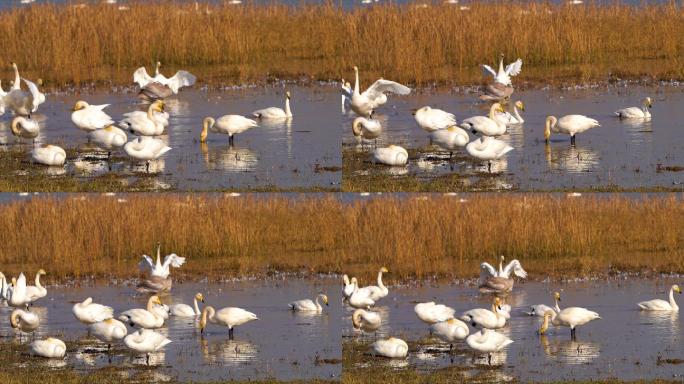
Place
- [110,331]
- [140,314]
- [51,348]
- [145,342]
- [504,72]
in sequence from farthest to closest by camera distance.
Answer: [504,72], [140,314], [110,331], [145,342], [51,348]

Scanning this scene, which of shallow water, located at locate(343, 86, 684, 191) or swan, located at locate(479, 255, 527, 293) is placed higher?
shallow water, located at locate(343, 86, 684, 191)

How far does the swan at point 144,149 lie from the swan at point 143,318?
1898 mm

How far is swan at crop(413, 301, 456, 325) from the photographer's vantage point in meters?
19.4

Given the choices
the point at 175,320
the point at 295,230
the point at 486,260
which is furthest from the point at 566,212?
the point at 175,320

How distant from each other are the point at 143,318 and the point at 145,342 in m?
1.96

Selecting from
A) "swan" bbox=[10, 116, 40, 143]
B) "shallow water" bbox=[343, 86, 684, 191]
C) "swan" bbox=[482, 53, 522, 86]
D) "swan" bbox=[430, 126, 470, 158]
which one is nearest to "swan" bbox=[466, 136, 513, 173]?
"shallow water" bbox=[343, 86, 684, 191]

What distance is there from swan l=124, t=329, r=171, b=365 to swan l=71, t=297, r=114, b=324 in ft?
5.92

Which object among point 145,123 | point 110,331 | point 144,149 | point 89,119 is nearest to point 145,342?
point 110,331

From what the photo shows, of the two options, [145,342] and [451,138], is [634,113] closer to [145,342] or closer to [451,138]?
[451,138]

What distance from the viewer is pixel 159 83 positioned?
25828 millimetres

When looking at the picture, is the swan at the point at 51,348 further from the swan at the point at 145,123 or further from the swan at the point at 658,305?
the swan at the point at 658,305

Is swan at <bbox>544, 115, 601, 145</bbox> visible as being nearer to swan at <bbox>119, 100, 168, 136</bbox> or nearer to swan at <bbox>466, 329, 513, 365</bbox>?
swan at <bbox>466, 329, 513, 365</bbox>

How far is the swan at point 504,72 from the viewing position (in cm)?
A: 2594

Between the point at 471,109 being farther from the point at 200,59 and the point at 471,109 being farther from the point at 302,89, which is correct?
the point at 200,59
